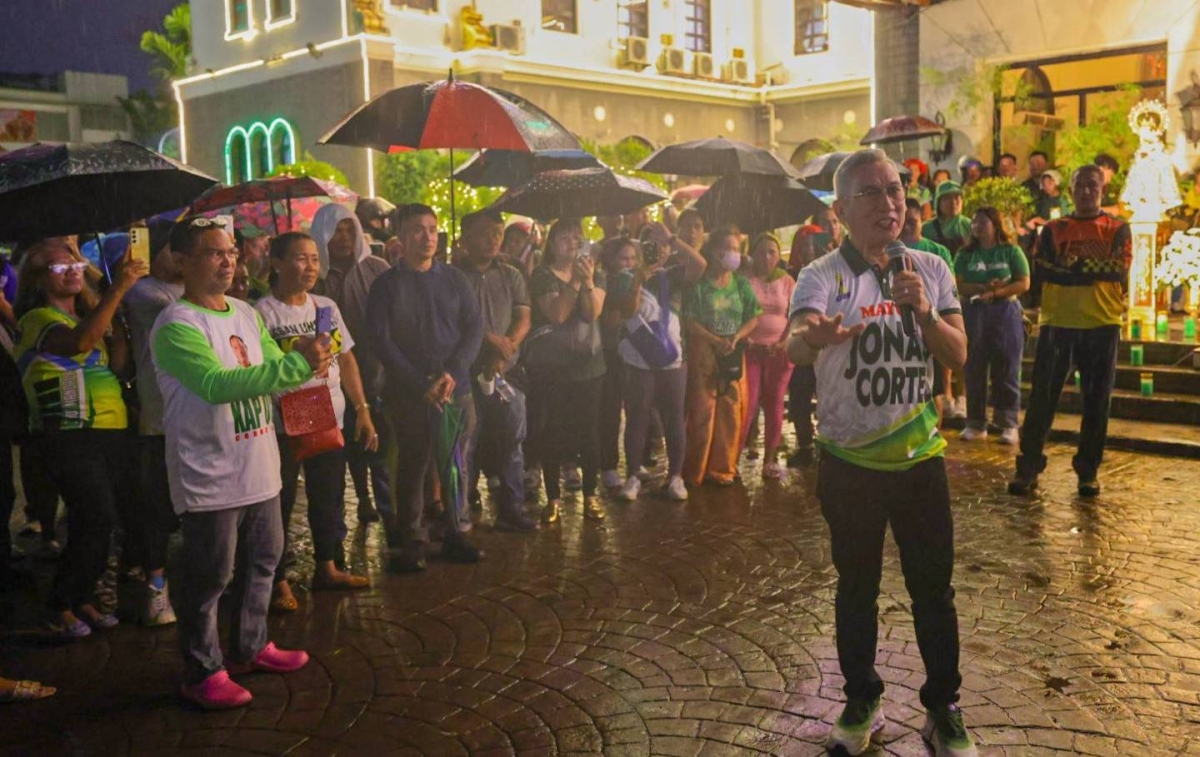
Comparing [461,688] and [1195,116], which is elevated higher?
[1195,116]

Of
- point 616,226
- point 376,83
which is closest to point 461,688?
point 616,226

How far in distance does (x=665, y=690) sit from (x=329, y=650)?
5.64 ft

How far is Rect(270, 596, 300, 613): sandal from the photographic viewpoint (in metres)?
6.05

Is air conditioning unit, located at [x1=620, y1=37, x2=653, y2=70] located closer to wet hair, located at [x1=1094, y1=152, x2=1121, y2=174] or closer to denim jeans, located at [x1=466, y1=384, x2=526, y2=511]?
wet hair, located at [x1=1094, y1=152, x2=1121, y2=174]

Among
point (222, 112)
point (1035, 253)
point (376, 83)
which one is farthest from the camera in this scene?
point (222, 112)

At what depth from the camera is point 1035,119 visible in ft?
62.8

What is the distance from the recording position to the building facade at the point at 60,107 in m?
49.7

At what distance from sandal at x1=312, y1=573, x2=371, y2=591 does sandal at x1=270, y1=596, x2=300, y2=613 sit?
0.31 metres

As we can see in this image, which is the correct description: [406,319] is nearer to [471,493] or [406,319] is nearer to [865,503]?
[471,493]

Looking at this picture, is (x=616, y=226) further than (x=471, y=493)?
Yes

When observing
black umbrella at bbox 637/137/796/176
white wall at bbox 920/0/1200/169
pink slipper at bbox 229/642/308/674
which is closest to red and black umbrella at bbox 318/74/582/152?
black umbrella at bbox 637/137/796/176

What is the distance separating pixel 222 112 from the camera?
30969 mm

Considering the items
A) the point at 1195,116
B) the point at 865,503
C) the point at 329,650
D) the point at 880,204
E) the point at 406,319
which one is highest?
the point at 1195,116

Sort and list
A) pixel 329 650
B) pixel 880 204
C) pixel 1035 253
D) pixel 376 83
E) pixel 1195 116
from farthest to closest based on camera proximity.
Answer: pixel 376 83 → pixel 1195 116 → pixel 1035 253 → pixel 329 650 → pixel 880 204
